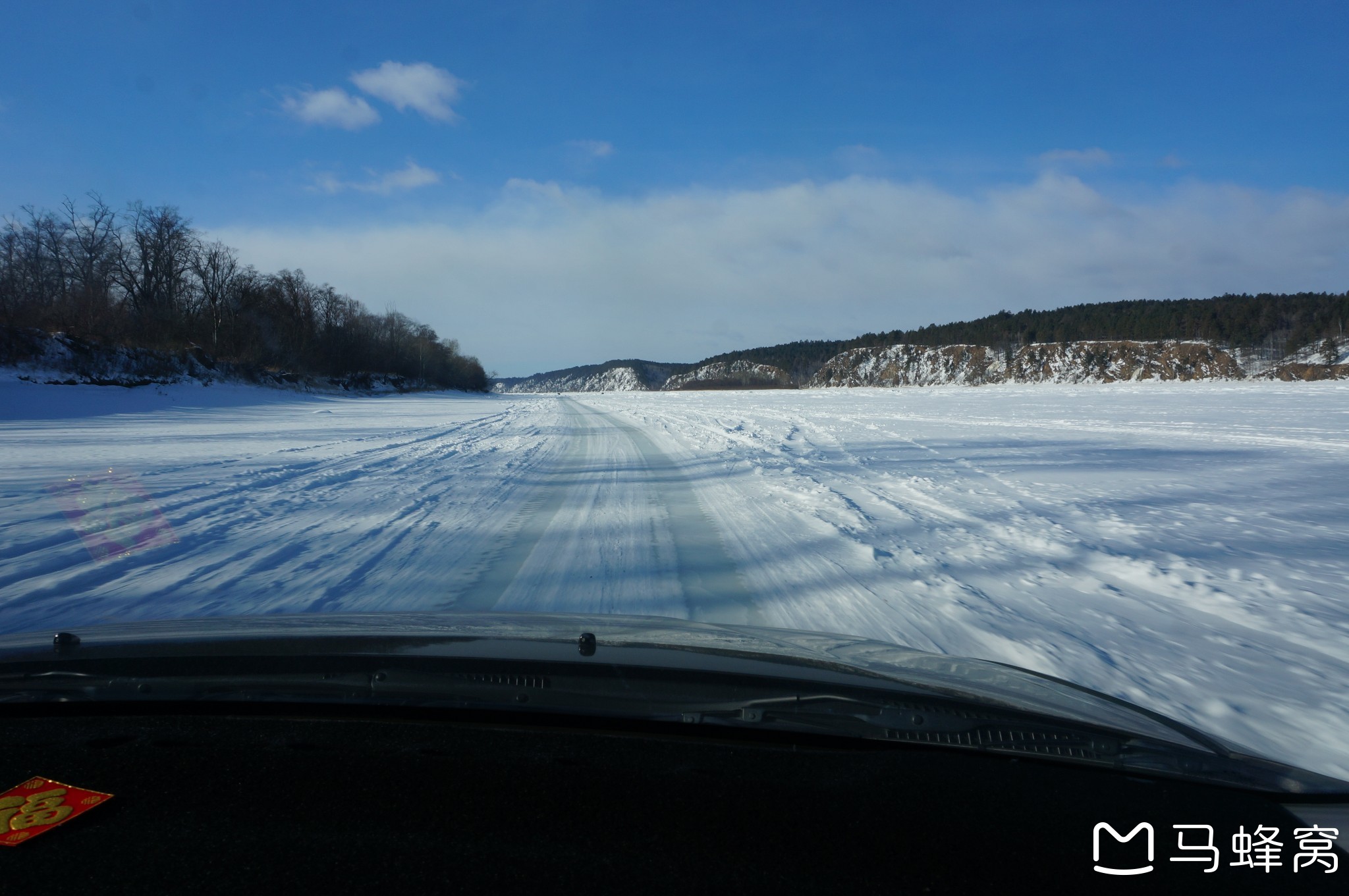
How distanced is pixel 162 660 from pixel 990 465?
13783 millimetres

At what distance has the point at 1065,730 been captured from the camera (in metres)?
2.10

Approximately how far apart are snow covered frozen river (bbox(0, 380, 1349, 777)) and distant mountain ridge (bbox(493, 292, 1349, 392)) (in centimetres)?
7916

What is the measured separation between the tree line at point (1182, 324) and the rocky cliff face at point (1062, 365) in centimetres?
306

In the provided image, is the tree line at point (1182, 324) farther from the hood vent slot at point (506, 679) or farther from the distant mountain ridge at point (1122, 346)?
the hood vent slot at point (506, 679)

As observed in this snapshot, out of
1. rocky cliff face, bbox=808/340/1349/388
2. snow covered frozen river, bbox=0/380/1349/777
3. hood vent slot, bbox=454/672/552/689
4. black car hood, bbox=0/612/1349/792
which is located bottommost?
snow covered frozen river, bbox=0/380/1349/777

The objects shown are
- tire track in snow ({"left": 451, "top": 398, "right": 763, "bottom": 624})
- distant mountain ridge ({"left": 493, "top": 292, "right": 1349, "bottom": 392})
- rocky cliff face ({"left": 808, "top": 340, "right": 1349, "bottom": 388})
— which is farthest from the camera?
distant mountain ridge ({"left": 493, "top": 292, "right": 1349, "bottom": 392})

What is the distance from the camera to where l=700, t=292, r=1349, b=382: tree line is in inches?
4227

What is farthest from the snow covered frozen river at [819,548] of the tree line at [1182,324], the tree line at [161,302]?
the tree line at [1182,324]

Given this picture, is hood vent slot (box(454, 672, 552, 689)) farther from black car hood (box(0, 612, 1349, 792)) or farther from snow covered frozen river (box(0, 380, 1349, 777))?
snow covered frozen river (box(0, 380, 1349, 777))

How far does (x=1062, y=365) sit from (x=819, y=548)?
139 m

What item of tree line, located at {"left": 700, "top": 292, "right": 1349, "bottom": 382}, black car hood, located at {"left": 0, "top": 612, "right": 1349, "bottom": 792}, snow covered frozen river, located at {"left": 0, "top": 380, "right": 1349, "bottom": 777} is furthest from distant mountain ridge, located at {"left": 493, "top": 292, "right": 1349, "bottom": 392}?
black car hood, located at {"left": 0, "top": 612, "right": 1349, "bottom": 792}

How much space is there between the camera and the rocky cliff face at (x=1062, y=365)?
9719 cm

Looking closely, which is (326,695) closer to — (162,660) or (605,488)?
(162,660)

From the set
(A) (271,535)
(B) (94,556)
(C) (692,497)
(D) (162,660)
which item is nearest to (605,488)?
(C) (692,497)
